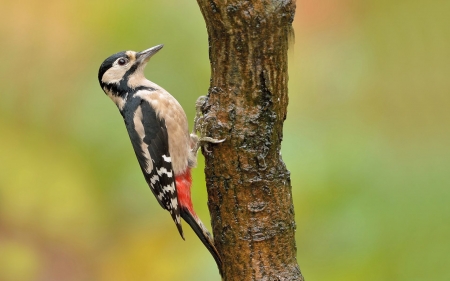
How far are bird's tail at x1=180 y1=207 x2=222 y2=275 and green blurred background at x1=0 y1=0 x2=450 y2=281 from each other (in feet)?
2.58

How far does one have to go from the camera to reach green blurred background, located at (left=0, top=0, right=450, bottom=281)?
11.1 feet

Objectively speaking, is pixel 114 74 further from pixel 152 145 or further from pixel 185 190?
pixel 185 190

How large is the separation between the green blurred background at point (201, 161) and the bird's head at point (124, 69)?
57cm

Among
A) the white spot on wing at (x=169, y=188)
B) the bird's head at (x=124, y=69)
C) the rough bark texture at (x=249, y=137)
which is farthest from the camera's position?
the bird's head at (x=124, y=69)

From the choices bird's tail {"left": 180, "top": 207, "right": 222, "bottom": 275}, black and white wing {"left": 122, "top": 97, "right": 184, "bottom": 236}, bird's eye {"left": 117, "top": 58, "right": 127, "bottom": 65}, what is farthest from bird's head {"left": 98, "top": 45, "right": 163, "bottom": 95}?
bird's tail {"left": 180, "top": 207, "right": 222, "bottom": 275}

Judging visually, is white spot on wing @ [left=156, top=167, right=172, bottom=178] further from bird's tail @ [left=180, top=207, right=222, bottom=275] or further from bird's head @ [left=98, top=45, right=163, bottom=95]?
bird's head @ [left=98, top=45, right=163, bottom=95]

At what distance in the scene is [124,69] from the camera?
10.0 feet

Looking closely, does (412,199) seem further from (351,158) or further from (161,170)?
(161,170)

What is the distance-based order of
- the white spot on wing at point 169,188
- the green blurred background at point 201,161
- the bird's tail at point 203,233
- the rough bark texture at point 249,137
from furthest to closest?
the green blurred background at point 201,161, the white spot on wing at point 169,188, the bird's tail at point 203,233, the rough bark texture at point 249,137

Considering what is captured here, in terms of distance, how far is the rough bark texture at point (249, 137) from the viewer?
205 centimetres

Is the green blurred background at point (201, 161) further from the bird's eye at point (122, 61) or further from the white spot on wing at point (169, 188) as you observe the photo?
the white spot on wing at point (169, 188)

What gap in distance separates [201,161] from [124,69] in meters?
1.13

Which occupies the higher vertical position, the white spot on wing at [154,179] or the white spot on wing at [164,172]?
the white spot on wing at [164,172]

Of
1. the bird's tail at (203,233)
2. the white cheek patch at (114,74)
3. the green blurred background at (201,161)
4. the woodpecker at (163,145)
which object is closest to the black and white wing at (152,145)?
the woodpecker at (163,145)
